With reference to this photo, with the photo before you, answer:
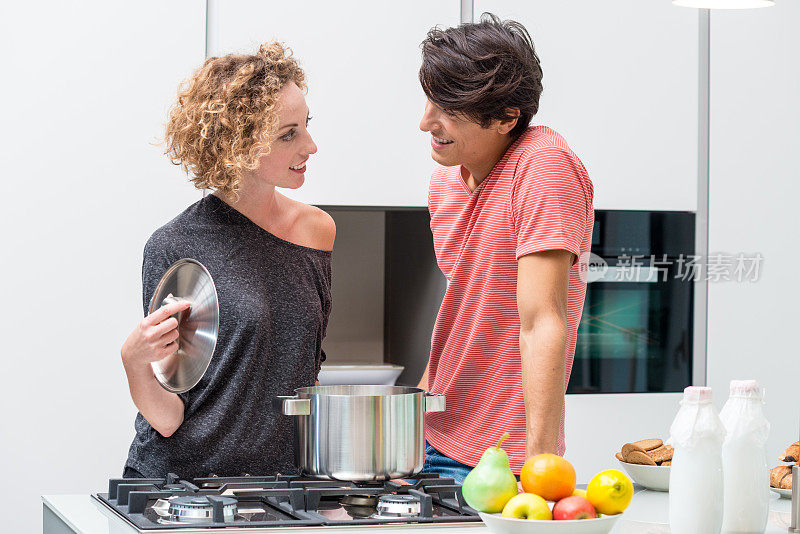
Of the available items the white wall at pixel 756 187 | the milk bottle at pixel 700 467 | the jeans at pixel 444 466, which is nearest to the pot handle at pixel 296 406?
the jeans at pixel 444 466

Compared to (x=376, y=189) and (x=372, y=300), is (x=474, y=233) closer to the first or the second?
(x=376, y=189)

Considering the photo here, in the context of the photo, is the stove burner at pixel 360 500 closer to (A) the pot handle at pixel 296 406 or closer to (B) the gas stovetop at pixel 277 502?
(B) the gas stovetop at pixel 277 502

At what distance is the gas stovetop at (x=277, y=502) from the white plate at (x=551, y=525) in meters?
0.17

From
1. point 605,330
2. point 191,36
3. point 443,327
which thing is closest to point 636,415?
point 605,330

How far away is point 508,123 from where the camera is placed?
1498mm

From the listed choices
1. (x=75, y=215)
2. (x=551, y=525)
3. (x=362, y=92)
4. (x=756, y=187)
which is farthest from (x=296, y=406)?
(x=756, y=187)

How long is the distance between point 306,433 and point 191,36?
4.37ft

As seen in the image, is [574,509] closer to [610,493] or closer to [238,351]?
[610,493]

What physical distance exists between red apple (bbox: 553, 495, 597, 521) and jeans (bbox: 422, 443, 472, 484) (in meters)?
0.42

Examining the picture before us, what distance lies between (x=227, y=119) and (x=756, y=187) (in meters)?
1.71

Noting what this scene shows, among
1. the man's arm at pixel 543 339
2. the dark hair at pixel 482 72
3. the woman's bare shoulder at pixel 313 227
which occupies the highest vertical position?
the dark hair at pixel 482 72

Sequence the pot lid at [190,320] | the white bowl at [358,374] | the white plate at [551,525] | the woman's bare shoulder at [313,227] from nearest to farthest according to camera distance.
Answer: the white plate at [551,525]
the pot lid at [190,320]
the woman's bare shoulder at [313,227]
the white bowl at [358,374]

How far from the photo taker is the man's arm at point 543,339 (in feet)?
4.51

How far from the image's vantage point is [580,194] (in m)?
1.42
